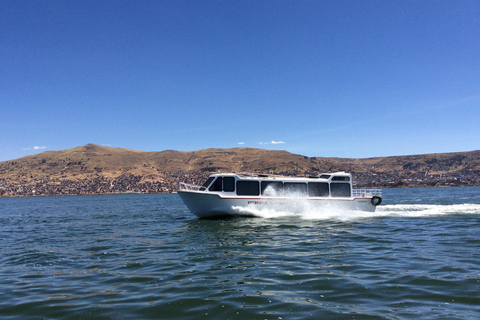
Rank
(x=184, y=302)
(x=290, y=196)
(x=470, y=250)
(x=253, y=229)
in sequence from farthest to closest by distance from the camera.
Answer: (x=290, y=196), (x=253, y=229), (x=470, y=250), (x=184, y=302)

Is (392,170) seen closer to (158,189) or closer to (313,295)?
(158,189)

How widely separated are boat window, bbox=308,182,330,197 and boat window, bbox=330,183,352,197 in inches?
18.6

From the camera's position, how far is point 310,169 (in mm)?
174625

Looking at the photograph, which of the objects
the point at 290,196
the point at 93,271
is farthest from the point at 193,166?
the point at 93,271

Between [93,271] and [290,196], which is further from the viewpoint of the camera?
[290,196]

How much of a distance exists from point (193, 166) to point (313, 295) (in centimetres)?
18963

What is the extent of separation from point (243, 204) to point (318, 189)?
6.51m

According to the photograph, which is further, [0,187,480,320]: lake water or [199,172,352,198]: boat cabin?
[199,172,352,198]: boat cabin

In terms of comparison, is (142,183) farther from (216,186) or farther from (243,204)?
(243,204)

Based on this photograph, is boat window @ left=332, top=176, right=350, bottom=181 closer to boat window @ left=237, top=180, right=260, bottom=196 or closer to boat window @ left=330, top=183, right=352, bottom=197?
boat window @ left=330, top=183, right=352, bottom=197

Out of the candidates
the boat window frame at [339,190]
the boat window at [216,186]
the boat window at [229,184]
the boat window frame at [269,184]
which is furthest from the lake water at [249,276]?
the boat window frame at [339,190]

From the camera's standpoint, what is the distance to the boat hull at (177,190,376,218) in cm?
2448

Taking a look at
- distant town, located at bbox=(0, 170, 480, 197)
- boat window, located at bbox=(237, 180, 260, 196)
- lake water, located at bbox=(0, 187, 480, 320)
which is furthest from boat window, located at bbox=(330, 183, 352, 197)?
A: distant town, located at bbox=(0, 170, 480, 197)

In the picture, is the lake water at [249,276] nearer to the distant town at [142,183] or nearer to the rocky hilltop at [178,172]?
the distant town at [142,183]
